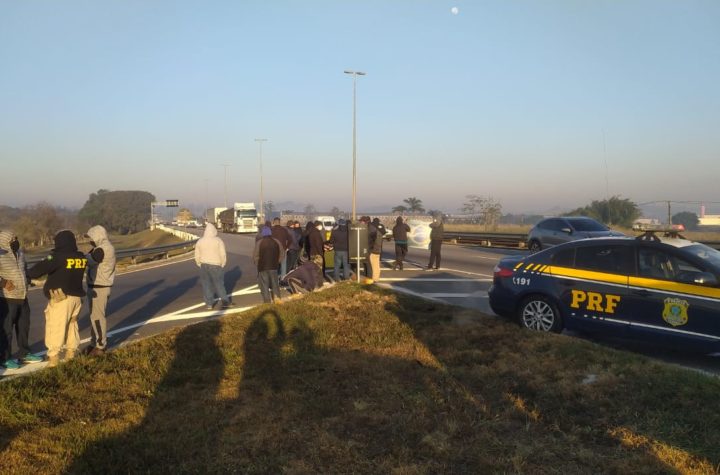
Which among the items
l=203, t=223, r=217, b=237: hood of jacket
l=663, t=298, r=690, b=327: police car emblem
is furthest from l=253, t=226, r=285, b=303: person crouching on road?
l=663, t=298, r=690, b=327: police car emblem

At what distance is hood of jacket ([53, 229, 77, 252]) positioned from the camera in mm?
6730

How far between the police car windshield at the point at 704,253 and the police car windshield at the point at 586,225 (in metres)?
13.0

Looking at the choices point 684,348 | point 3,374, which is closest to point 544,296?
point 684,348

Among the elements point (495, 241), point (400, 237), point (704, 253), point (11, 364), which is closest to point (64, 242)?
point (11, 364)

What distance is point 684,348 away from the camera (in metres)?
6.62

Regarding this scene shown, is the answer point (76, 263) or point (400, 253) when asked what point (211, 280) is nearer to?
point (76, 263)

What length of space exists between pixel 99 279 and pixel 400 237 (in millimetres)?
11858

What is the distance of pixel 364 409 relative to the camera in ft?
16.8

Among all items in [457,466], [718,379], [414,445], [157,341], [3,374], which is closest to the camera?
[457,466]

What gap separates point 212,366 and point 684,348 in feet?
18.3

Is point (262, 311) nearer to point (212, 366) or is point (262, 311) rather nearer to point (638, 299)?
point (212, 366)

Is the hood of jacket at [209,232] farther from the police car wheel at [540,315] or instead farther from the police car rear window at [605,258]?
the police car rear window at [605,258]

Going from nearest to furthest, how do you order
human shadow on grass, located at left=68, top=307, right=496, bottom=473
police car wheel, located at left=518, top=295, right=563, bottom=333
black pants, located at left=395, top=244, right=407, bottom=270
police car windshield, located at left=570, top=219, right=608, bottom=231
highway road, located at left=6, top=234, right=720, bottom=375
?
human shadow on grass, located at left=68, top=307, right=496, bottom=473 → police car wheel, located at left=518, top=295, right=563, bottom=333 → highway road, located at left=6, top=234, right=720, bottom=375 → black pants, located at left=395, top=244, right=407, bottom=270 → police car windshield, located at left=570, top=219, right=608, bottom=231

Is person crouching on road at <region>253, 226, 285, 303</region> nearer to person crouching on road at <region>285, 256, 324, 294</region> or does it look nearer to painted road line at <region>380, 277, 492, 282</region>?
person crouching on road at <region>285, 256, 324, 294</region>
